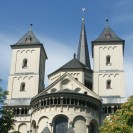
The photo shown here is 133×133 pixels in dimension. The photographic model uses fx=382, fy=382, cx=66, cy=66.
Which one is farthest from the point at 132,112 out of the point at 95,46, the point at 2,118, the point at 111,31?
the point at 111,31

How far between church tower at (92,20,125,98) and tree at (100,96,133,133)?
2804cm

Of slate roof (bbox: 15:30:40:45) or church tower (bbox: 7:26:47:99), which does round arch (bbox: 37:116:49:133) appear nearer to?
church tower (bbox: 7:26:47:99)

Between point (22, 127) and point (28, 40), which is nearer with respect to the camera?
A: point (22, 127)

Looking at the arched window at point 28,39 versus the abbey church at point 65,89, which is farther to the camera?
the arched window at point 28,39

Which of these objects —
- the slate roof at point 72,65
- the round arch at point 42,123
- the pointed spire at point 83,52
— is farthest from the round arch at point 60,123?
the pointed spire at point 83,52

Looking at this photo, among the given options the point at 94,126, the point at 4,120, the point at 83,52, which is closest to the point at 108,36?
the point at 83,52

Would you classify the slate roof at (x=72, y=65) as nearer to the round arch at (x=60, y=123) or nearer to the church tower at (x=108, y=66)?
the church tower at (x=108, y=66)

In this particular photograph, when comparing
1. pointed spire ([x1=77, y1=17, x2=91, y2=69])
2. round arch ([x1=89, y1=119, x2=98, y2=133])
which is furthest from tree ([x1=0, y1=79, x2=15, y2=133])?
pointed spire ([x1=77, y1=17, x2=91, y2=69])

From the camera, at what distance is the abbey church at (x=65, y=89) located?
48562 millimetres

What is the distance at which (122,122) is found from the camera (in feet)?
84.8

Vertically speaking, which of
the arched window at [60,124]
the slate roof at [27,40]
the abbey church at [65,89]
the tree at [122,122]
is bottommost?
the tree at [122,122]

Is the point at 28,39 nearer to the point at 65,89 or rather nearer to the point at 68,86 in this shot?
the point at 68,86

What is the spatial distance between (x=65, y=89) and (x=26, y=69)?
9.87 meters

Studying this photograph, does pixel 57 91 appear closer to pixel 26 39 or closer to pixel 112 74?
pixel 112 74
